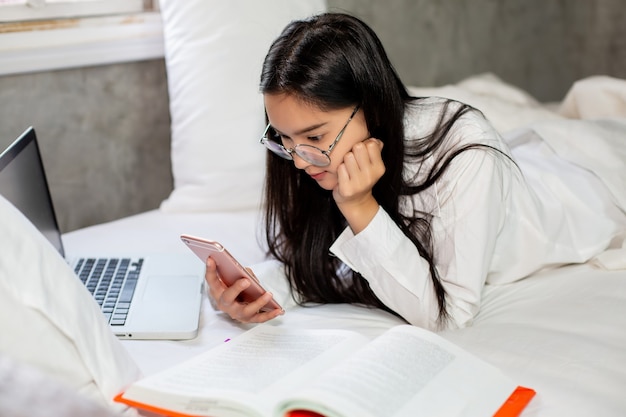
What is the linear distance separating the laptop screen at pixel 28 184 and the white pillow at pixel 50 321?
0.37m

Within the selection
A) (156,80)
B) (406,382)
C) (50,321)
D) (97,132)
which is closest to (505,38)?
(156,80)

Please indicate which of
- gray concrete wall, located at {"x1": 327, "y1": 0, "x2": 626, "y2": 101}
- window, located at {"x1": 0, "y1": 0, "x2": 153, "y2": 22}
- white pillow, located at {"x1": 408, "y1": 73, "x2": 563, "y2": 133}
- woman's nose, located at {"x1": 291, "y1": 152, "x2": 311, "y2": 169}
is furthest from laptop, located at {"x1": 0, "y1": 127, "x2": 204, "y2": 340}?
gray concrete wall, located at {"x1": 327, "y1": 0, "x2": 626, "y2": 101}

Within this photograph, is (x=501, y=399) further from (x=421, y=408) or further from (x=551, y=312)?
(x=551, y=312)

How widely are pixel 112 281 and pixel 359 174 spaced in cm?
53

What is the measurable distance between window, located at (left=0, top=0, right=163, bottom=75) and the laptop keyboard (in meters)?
0.61

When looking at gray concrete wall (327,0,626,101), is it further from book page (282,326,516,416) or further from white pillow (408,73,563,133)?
book page (282,326,516,416)

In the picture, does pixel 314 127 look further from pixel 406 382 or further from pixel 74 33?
pixel 74 33

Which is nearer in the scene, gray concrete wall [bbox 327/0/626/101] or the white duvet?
the white duvet

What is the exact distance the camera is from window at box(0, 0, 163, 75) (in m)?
1.90

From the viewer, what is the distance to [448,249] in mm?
1364

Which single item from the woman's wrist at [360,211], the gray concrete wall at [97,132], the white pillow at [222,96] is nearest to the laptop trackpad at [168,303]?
the woman's wrist at [360,211]

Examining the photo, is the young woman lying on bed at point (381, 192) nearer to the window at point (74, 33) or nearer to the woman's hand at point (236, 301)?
Result: the woman's hand at point (236, 301)

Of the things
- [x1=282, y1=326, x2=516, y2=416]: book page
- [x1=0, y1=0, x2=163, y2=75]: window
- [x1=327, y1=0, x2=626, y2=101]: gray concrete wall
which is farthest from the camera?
[x1=327, y1=0, x2=626, y2=101]: gray concrete wall

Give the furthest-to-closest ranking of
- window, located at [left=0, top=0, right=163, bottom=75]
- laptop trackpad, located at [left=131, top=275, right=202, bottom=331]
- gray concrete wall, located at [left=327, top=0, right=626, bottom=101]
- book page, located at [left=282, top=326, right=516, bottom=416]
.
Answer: gray concrete wall, located at [left=327, top=0, right=626, bottom=101], window, located at [left=0, top=0, right=163, bottom=75], laptop trackpad, located at [left=131, top=275, right=202, bottom=331], book page, located at [left=282, top=326, right=516, bottom=416]
